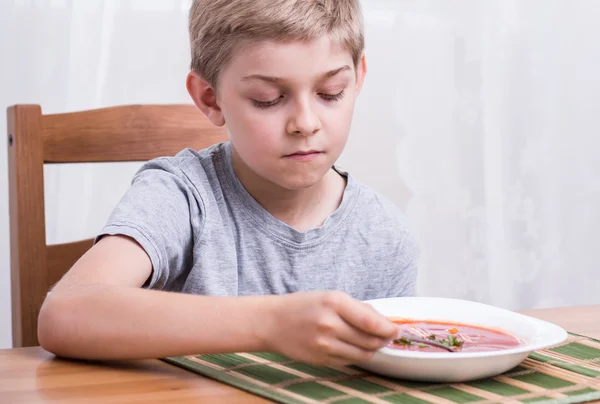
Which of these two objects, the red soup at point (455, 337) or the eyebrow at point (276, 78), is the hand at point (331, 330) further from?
the eyebrow at point (276, 78)

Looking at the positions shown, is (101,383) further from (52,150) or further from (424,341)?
(52,150)

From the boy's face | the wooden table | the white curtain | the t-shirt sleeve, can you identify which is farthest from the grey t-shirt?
the white curtain

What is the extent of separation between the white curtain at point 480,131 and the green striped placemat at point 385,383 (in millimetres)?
1459

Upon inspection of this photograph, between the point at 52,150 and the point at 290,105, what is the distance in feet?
1.64

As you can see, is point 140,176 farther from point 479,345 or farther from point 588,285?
point 588,285

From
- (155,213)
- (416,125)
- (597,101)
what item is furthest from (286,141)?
(597,101)

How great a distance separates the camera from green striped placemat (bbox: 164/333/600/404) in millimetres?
717

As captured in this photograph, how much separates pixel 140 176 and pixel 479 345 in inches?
23.2

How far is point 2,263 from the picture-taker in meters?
2.15

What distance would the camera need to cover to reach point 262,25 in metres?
1.09

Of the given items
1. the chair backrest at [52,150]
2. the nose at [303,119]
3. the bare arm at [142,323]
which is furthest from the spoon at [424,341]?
the chair backrest at [52,150]

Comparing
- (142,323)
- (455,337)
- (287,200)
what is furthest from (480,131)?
(142,323)

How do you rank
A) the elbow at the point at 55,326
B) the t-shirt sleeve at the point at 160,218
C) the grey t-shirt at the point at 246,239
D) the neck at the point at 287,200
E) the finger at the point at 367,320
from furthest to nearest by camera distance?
the neck at the point at 287,200, the grey t-shirt at the point at 246,239, the t-shirt sleeve at the point at 160,218, the elbow at the point at 55,326, the finger at the point at 367,320

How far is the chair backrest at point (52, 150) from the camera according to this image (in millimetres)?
1315
